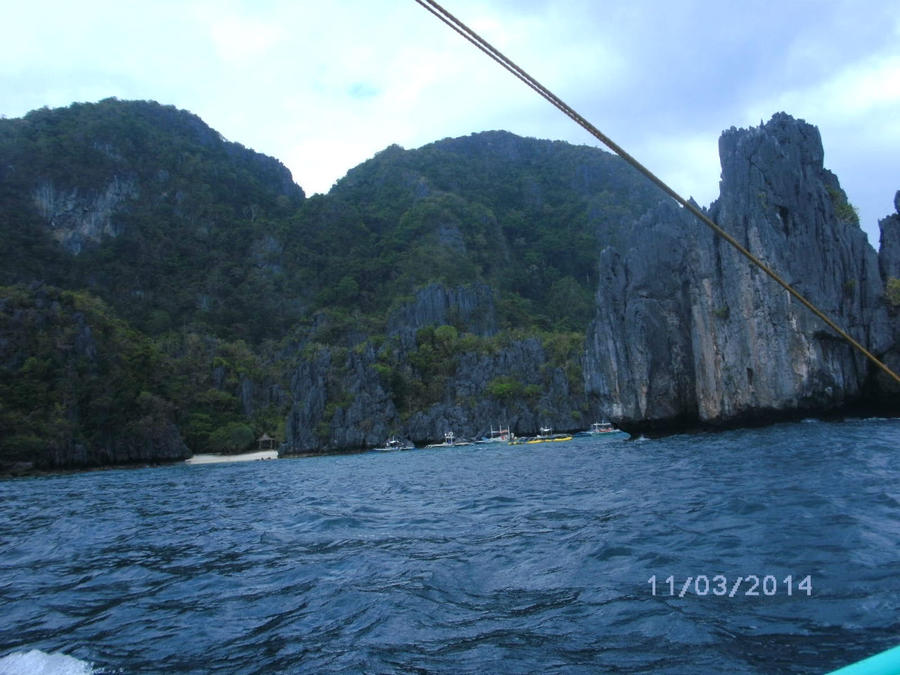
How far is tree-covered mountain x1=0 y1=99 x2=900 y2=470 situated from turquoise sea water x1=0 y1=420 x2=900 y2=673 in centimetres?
3185

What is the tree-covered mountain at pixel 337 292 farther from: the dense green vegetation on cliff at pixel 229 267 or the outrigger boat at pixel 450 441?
the outrigger boat at pixel 450 441

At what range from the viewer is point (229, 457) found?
83.2 meters

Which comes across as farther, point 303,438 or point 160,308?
point 160,308

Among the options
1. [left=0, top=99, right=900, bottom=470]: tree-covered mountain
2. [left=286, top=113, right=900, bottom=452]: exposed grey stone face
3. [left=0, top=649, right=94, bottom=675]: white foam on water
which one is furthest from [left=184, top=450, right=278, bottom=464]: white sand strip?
[left=0, top=649, right=94, bottom=675]: white foam on water

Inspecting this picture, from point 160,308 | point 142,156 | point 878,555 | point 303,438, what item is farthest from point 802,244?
point 142,156

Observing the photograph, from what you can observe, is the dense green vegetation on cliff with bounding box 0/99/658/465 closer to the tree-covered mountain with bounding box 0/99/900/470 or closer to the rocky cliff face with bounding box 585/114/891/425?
the tree-covered mountain with bounding box 0/99/900/470

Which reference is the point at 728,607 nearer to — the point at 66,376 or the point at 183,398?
the point at 66,376

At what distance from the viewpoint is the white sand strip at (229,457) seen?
260 feet

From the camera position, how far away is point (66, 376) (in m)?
73.1

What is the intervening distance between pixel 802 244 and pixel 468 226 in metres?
121

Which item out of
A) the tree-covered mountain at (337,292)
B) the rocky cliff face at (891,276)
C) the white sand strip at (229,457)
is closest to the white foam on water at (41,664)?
the tree-covered mountain at (337,292)
